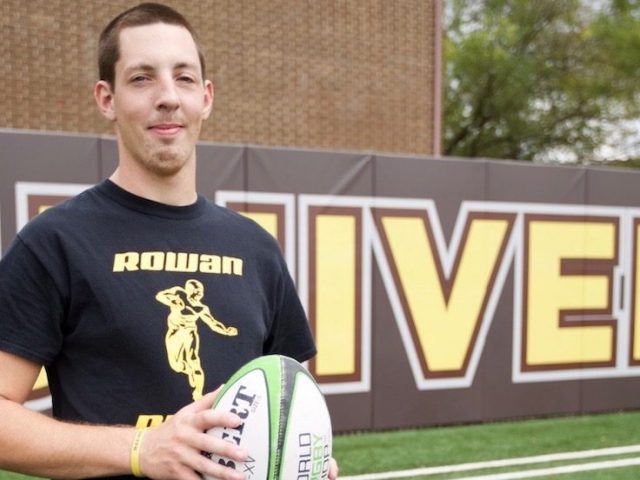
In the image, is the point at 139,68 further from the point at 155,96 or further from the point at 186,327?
the point at 186,327

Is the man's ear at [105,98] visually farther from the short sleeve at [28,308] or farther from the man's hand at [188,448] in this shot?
the man's hand at [188,448]

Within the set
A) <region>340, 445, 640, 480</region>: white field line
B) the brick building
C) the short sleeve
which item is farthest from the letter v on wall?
the short sleeve

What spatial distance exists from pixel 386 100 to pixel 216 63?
2581mm

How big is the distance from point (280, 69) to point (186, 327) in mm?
8800

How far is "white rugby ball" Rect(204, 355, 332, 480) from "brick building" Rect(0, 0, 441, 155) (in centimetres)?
779

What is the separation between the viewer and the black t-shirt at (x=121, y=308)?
1.46 metres

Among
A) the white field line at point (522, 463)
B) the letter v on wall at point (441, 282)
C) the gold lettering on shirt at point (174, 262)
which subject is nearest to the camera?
the gold lettering on shirt at point (174, 262)

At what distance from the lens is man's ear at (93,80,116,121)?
163cm

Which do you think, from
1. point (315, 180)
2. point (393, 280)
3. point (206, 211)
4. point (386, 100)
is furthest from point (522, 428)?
point (206, 211)

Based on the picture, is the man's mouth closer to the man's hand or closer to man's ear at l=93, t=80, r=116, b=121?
man's ear at l=93, t=80, r=116, b=121

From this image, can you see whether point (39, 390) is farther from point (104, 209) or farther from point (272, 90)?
point (272, 90)

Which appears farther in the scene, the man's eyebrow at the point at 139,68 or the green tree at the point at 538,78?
the green tree at the point at 538,78

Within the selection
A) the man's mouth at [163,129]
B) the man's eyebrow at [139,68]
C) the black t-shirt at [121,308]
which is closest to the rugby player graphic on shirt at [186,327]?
the black t-shirt at [121,308]

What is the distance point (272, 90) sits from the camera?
9945 millimetres
